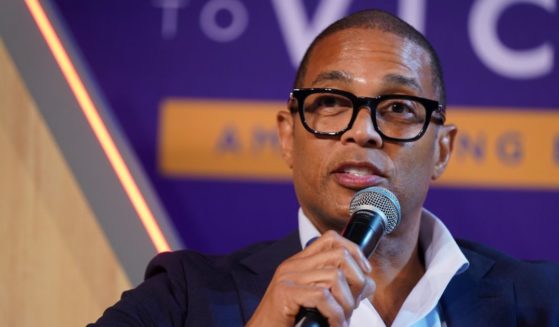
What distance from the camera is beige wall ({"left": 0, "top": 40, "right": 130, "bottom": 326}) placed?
2.31 m

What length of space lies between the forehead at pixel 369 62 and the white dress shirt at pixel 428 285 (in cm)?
29

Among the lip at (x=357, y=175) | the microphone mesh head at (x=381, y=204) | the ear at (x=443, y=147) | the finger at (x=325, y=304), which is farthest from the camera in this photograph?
the ear at (x=443, y=147)

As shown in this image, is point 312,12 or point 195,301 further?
point 312,12

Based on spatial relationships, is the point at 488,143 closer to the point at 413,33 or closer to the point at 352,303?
the point at 413,33

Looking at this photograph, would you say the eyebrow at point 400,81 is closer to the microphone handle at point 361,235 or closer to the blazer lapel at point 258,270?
the blazer lapel at point 258,270

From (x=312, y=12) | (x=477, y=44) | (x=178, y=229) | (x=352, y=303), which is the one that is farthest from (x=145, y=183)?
(x=352, y=303)

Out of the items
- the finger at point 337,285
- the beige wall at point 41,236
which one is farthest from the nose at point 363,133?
the beige wall at point 41,236

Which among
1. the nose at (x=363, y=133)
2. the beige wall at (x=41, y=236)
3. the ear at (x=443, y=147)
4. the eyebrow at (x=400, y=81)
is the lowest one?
the beige wall at (x=41, y=236)

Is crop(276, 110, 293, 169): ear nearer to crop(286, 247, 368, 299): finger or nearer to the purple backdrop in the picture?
the purple backdrop

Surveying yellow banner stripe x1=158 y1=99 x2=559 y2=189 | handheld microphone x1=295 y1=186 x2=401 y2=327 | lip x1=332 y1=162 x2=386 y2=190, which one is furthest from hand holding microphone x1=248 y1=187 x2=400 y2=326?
yellow banner stripe x1=158 y1=99 x2=559 y2=189

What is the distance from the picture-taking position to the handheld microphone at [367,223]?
1140mm

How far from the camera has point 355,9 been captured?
2.34 metres

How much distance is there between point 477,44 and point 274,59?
530mm

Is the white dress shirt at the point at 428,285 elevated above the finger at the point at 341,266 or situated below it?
below
